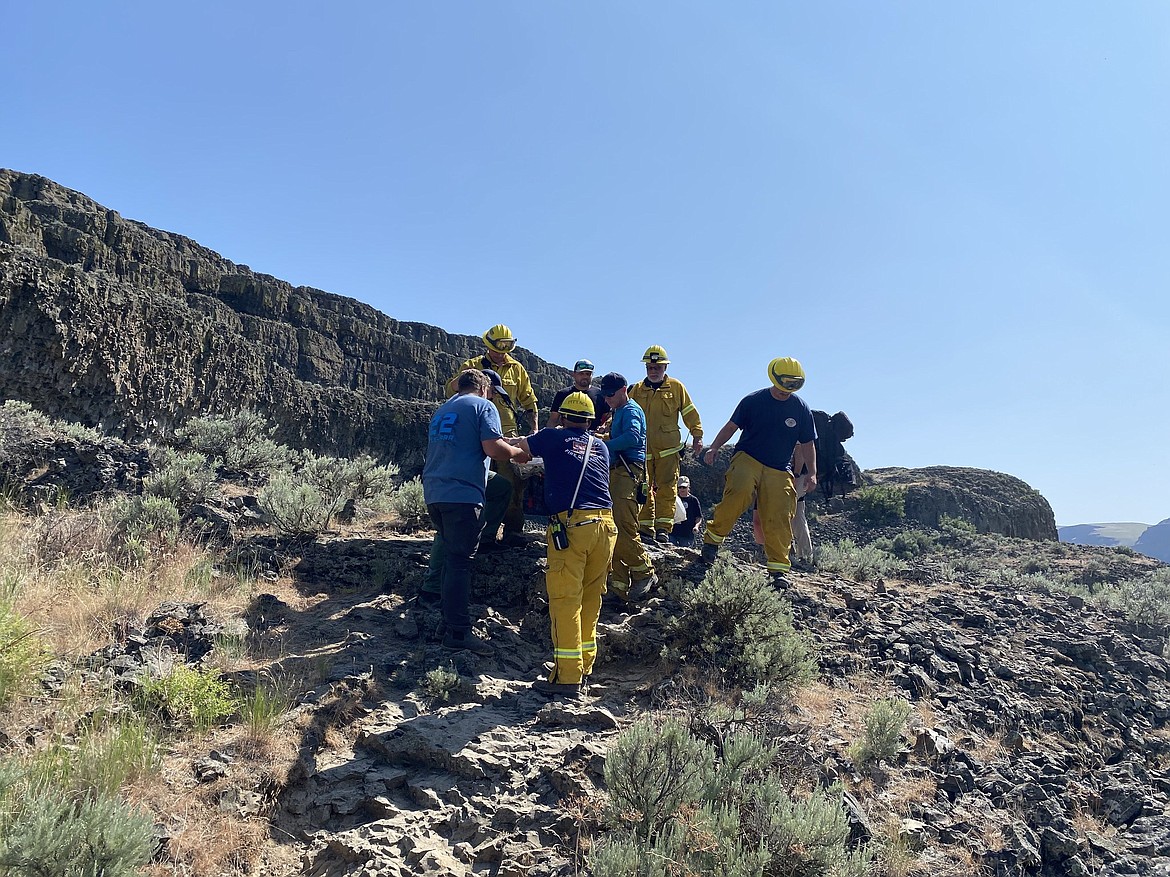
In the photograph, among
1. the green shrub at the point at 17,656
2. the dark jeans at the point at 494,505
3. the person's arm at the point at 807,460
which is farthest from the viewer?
the person's arm at the point at 807,460

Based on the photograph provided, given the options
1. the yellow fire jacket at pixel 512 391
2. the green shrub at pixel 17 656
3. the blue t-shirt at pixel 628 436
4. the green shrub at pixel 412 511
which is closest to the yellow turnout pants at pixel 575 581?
the blue t-shirt at pixel 628 436

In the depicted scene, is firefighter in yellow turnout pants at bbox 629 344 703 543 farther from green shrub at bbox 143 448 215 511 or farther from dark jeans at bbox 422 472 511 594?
green shrub at bbox 143 448 215 511

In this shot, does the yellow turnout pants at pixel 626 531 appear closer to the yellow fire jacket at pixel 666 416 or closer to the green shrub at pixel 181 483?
the yellow fire jacket at pixel 666 416

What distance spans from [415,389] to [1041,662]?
34.2 metres

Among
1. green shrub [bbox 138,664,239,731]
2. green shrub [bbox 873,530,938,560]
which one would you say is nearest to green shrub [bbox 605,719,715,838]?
green shrub [bbox 138,664,239,731]

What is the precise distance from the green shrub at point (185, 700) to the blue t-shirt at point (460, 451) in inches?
65.6

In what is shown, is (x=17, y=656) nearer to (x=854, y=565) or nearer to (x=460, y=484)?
(x=460, y=484)

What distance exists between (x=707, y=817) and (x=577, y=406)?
2602mm

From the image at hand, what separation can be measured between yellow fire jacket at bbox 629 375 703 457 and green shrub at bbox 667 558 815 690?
1.65 metres

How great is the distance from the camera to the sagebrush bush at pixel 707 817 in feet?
8.84

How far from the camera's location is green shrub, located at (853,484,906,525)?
917 inches

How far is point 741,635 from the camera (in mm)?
4676

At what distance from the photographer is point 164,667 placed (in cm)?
372

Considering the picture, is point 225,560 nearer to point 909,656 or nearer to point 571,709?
point 571,709
